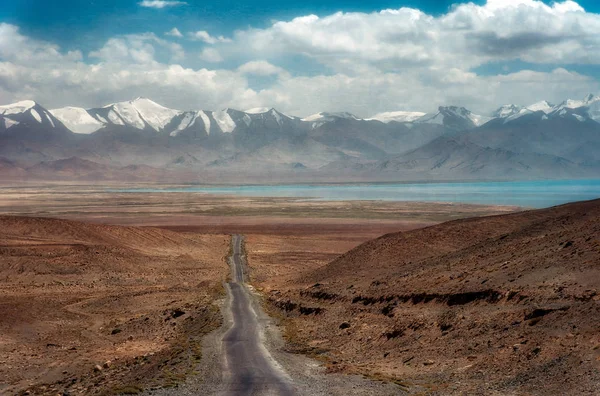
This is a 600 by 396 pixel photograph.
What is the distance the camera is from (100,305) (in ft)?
166

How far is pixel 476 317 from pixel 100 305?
103 ft

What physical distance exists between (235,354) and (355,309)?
1061cm

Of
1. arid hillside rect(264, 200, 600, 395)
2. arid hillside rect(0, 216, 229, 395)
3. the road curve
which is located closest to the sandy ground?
arid hillside rect(0, 216, 229, 395)

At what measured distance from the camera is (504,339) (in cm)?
2408

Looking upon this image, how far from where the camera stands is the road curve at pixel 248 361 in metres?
22.0

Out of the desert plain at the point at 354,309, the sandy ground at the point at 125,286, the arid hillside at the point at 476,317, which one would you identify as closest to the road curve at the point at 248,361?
the desert plain at the point at 354,309

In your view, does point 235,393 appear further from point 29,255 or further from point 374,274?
point 29,255

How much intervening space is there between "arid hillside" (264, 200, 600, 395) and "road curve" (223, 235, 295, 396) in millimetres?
2020

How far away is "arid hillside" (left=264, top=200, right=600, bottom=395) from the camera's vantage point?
21.0m

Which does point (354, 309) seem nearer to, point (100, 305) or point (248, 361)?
point (248, 361)

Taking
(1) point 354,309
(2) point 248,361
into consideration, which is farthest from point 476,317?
(1) point 354,309

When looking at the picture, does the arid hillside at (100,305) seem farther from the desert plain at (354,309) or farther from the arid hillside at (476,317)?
the arid hillside at (476,317)

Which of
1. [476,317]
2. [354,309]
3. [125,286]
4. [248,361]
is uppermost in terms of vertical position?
[476,317]

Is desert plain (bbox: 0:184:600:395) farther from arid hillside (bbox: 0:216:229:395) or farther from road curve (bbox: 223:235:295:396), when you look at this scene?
road curve (bbox: 223:235:295:396)
